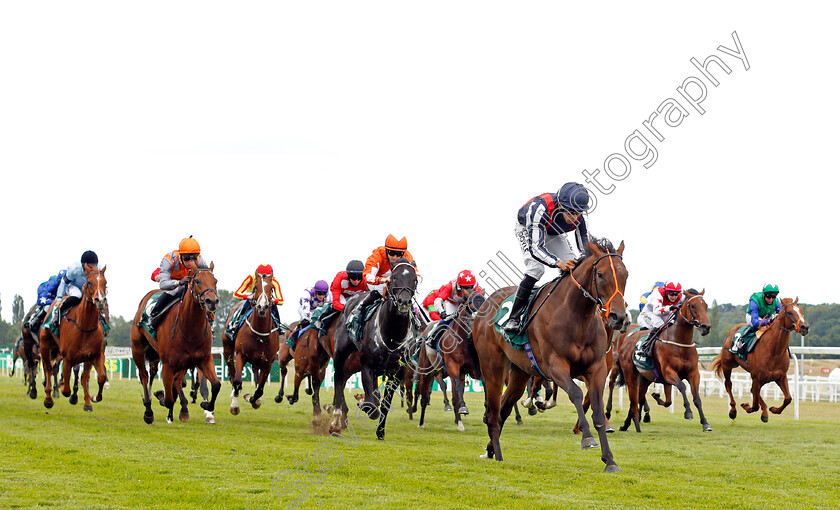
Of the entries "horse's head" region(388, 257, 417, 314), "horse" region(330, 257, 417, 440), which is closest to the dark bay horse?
"horse" region(330, 257, 417, 440)

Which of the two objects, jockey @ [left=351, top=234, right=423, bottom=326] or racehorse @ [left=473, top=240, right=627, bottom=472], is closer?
racehorse @ [left=473, top=240, right=627, bottom=472]

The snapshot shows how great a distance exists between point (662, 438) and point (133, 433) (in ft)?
25.0

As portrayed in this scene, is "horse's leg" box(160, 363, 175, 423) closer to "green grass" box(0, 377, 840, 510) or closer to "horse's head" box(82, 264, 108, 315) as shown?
"green grass" box(0, 377, 840, 510)

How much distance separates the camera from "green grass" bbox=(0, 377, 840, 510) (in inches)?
266

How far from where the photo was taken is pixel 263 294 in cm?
1378

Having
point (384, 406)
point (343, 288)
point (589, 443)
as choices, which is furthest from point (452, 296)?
point (589, 443)

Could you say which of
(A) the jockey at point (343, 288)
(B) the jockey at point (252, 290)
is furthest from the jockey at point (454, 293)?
(B) the jockey at point (252, 290)

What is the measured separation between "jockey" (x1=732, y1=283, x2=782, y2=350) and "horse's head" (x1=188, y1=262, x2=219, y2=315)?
10.9 m

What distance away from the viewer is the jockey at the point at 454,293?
15430 mm

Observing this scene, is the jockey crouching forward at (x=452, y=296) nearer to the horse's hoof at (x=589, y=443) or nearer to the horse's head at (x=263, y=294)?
the horse's head at (x=263, y=294)

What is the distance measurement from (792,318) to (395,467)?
10.5 meters

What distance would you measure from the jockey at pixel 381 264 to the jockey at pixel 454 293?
10.9 ft

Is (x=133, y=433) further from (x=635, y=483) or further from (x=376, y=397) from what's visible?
(x=635, y=483)

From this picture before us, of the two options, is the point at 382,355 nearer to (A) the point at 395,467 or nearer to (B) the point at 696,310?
(A) the point at 395,467
